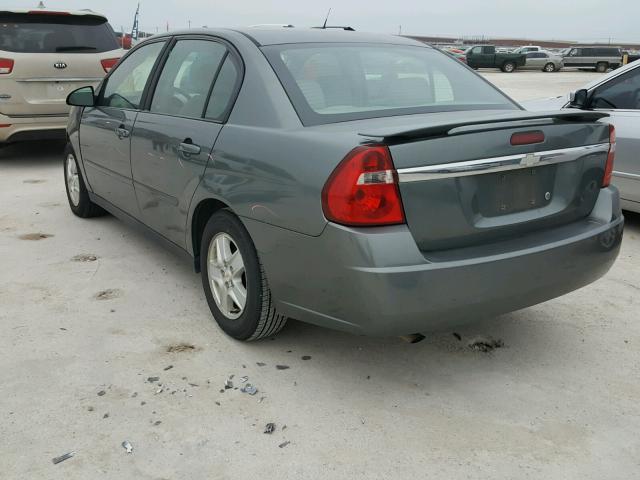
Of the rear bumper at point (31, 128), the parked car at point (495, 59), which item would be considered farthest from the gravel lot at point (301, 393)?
the parked car at point (495, 59)

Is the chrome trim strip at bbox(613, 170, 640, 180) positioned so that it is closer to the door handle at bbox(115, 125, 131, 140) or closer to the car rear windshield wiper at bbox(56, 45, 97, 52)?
the door handle at bbox(115, 125, 131, 140)

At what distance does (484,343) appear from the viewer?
3365 mm

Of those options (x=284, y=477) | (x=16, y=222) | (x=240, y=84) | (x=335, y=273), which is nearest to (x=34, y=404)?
(x=284, y=477)

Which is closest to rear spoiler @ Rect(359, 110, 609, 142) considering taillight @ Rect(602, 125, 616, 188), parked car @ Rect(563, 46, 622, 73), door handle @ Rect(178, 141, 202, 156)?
taillight @ Rect(602, 125, 616, 188)

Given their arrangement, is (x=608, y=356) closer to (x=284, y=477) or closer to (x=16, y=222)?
(x=284, y=477)

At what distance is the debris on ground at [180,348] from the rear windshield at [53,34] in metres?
5.72

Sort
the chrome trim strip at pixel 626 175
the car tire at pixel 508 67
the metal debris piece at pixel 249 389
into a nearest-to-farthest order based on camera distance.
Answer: the metal debris piece at pixel 249 389
the chrome trim strip at pixel 626 175
the car tire at pixel 508 67

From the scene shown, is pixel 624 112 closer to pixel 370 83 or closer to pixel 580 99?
pixel 580 99

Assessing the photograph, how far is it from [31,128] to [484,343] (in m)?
6.34

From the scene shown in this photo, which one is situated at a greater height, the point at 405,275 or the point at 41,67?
the point at 41,67

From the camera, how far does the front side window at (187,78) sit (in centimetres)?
354

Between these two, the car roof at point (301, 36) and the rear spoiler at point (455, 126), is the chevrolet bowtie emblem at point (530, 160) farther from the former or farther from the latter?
the car roof at point (301, 36)

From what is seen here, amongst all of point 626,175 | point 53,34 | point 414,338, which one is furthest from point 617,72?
point 53,34

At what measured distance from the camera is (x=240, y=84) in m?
3.22
